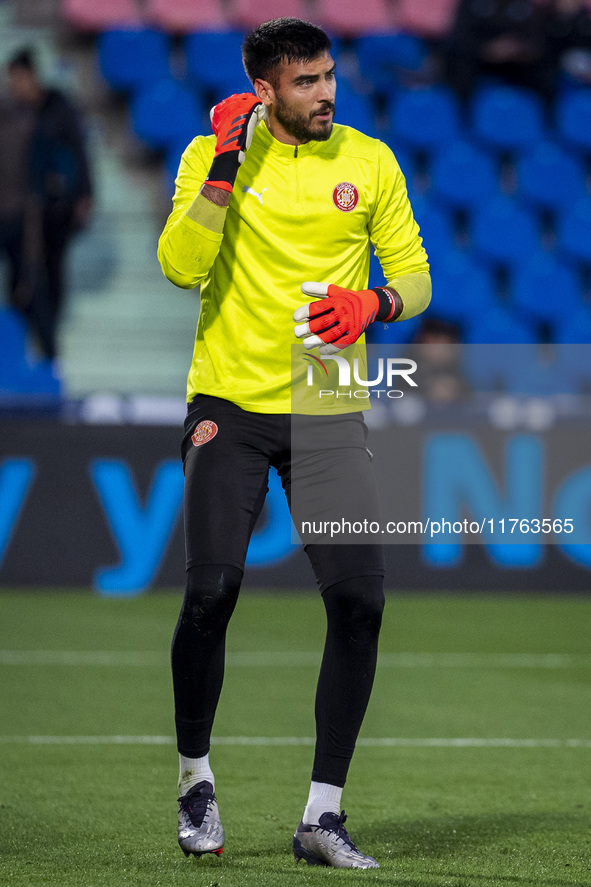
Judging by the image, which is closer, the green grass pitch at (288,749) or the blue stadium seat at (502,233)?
the green grass pitch at (288,749)

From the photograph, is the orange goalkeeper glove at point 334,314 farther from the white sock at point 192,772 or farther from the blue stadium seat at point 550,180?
the blue stadium seat at point 550,180

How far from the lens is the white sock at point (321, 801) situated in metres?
3.12

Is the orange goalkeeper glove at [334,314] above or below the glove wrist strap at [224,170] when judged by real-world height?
below

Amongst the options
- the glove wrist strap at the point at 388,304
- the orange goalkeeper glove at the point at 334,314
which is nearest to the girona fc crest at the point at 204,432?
the orange goalkeeper glove at the point at 334,314

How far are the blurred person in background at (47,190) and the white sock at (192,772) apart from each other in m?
6.54

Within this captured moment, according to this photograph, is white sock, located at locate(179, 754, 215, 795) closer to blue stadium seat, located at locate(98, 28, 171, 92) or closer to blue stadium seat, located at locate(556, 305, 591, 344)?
blue stadium seat, located at locate(556, 305, 591, 344)

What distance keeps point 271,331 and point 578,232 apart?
8132 millimetres

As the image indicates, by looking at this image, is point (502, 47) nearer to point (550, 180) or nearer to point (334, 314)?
point (550, 180)

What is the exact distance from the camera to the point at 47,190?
9.41 meters

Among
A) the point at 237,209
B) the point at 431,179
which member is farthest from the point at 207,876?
the point at 431,179

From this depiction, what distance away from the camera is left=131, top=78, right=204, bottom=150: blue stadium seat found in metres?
10.6

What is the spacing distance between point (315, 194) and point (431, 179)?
7962mm

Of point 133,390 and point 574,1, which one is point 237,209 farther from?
point 574,1

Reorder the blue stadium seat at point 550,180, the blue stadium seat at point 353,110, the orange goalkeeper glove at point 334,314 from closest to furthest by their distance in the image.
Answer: the orange goalkeeper glove at point 334,314, the blue stadium seat at point 353,110, the blue stadium seat at point 550,180
